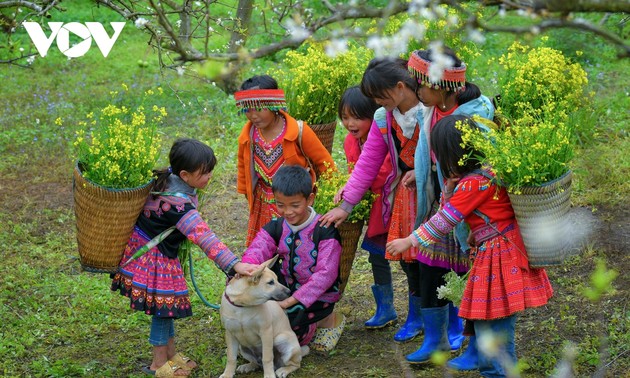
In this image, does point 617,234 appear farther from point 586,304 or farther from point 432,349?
point 432,349

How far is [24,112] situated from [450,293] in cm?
777

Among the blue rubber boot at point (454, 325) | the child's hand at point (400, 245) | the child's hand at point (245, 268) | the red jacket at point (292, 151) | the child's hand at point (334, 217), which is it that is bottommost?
the blue rubber boot at point (454, 325)

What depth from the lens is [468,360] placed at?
4496mm

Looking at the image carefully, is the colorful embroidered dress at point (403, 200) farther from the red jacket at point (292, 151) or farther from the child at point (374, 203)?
the red jacket at point (292, 151)

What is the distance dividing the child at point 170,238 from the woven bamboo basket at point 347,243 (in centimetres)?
68

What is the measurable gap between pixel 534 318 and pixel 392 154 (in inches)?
53.8

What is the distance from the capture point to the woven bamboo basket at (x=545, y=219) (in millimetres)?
3834

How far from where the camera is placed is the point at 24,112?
10.6m

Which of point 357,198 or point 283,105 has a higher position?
point 283,105

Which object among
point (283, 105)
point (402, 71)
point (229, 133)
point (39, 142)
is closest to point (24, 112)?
point (39, 142)

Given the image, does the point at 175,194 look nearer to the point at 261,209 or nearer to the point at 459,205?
the point at 261,209

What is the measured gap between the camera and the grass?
4.86 m

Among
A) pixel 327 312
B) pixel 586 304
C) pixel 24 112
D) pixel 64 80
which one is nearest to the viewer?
pixel 327 312

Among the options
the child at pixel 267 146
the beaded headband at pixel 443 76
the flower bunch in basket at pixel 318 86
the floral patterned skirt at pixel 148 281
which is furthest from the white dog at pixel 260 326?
the flower bunch in basket at pixel 318 86
